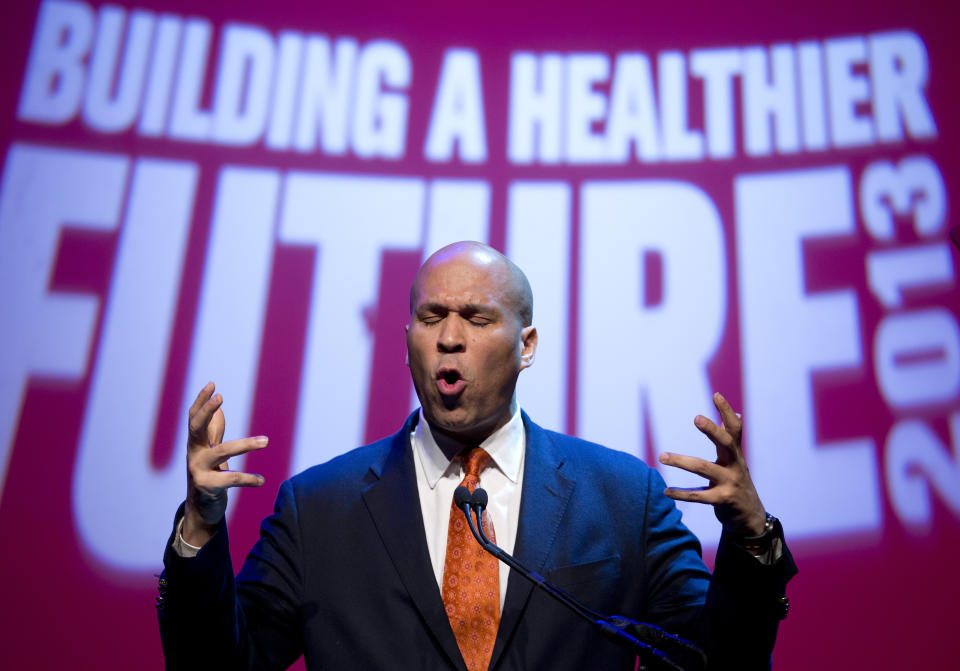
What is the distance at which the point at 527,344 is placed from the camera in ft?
6.33

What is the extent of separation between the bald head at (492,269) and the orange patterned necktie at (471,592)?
Result: 0.48 meters

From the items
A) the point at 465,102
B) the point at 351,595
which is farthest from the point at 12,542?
the point at 465,102

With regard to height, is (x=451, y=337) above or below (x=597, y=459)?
above

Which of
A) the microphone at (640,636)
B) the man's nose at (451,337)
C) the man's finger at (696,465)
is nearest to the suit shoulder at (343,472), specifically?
the man's nose at (451,337)

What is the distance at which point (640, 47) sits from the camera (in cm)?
309

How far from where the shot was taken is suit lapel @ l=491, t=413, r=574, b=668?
1.54 metres

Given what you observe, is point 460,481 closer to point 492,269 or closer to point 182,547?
point 492,269

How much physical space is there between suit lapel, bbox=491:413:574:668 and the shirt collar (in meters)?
0.03

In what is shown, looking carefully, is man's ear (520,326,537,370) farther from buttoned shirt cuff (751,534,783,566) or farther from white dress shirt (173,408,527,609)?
buttoned shirt cuff (751,534,783,566)

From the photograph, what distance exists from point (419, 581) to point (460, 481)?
0.26 metres

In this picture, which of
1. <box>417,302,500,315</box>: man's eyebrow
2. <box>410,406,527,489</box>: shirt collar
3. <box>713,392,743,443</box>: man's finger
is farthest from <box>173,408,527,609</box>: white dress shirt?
<box>713,392,743,443</box>: man's finger

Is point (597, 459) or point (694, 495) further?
point (597, 459)

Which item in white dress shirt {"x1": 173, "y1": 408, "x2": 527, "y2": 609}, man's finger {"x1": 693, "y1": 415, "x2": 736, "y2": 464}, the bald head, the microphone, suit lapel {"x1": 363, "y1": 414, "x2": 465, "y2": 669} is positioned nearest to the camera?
the microphone

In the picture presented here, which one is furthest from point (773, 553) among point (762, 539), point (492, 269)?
point (492, 269)
